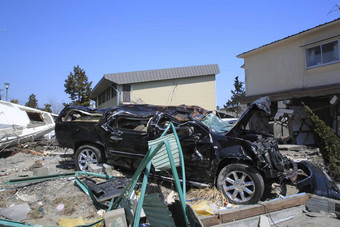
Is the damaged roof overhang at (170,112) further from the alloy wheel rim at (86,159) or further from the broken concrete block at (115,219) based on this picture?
the broken concrete block at (115,219)

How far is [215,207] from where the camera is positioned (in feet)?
14.5

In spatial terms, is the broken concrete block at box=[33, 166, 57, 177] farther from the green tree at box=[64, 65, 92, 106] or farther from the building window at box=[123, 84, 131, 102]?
the green tree at box=[64, 65, 92, 106]

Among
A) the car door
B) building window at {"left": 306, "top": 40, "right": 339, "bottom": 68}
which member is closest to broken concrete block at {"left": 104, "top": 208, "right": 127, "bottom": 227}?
the car door

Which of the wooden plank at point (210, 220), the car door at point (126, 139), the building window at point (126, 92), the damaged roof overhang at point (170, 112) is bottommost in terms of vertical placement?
the wooden plank at point (210, 220)

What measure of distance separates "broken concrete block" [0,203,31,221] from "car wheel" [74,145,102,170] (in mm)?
2124

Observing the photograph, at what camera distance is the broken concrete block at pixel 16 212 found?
395 cm

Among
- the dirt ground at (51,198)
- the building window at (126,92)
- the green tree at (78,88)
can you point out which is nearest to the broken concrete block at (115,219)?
the dirt ground at (51,198)

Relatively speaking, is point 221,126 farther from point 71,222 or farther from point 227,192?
point 71,222

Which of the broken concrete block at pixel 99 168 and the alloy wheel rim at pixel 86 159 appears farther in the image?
Answer: the alloy wheel rim at pixel 86 159

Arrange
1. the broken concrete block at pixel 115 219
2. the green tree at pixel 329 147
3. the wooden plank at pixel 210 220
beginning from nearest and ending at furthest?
the broken concrete block at pixel 115 219 → the wooden plank at pixel 210 220 → the green tree at pixel 329 147

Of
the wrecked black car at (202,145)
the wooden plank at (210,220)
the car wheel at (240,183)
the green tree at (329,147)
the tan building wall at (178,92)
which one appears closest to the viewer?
the wooden plank at (210,220)

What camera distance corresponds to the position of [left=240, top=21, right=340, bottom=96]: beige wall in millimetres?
11328

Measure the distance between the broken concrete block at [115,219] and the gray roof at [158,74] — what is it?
648 inches

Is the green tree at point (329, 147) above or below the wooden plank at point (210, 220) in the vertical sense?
above
